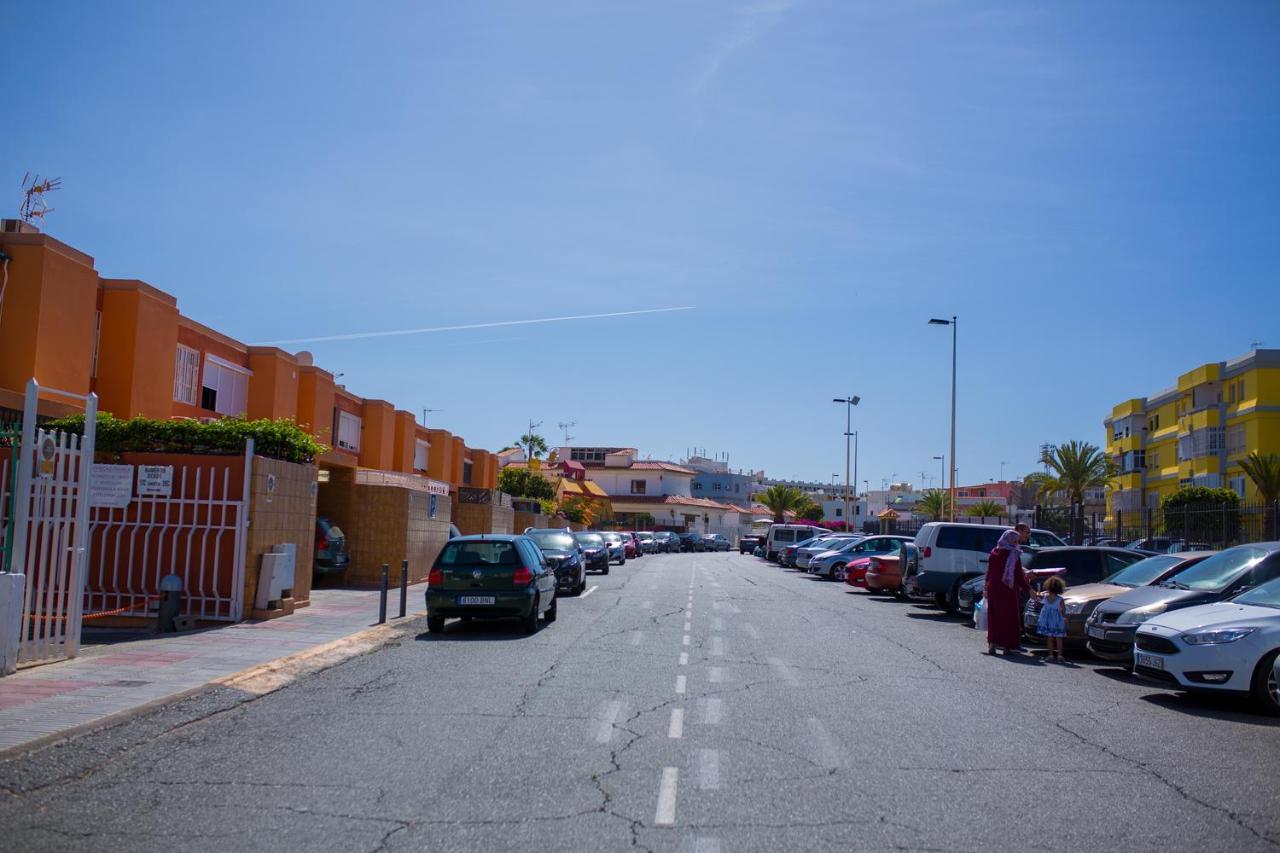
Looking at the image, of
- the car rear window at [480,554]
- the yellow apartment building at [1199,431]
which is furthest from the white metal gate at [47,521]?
the yellow apartment building at [1199,431]

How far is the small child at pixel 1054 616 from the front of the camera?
1403cm

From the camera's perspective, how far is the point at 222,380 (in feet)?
82.9

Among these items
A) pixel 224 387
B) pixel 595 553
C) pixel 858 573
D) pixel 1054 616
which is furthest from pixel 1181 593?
pixel 595 553

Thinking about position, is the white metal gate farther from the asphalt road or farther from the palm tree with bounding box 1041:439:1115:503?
the palm tree with bounding box 1041:439:1115:503

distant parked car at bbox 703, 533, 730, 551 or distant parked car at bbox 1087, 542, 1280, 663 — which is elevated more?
distant parked car at bbox 1087, 542, 1280, 663

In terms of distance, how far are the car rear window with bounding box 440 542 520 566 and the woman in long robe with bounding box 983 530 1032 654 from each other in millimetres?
7097

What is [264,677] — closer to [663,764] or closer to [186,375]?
[663,764]

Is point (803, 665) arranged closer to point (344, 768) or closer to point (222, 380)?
point (344, 768)

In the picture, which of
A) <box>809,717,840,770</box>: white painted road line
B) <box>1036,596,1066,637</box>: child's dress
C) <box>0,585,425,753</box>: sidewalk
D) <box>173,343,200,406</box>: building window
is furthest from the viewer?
<box>173,343,200,406</box>: building window

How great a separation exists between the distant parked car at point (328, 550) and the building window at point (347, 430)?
934 cm

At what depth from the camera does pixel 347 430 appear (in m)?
33.8

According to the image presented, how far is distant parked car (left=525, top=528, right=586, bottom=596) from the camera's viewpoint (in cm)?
2453

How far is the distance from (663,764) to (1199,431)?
2047 inches

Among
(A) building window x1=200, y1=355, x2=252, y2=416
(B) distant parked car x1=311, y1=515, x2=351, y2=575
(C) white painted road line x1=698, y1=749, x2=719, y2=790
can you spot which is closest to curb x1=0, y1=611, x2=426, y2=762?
(C) white painted road line x1=698, y1=749, x2=719, y2=790
